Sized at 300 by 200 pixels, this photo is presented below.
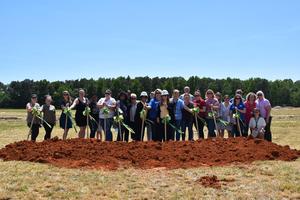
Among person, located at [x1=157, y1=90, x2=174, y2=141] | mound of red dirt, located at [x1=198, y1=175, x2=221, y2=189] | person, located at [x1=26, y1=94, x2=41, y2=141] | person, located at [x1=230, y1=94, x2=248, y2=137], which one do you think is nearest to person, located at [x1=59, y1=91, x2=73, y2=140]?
person, located at [x1=26, y1=94, x2=41, y2=141]

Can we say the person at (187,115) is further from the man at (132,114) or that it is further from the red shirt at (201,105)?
the man at (132,114)

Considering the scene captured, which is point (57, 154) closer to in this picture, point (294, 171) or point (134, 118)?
point (134, 118)

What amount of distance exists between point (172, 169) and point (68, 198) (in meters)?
3.47

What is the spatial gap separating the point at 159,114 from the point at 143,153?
3.67 meters

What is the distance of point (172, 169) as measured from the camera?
37.7 feet

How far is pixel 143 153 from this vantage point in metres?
13.1

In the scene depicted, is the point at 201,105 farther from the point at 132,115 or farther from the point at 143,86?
the point at 143,86

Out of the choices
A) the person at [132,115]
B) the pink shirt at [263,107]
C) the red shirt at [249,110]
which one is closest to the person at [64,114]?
the person at [132,115]

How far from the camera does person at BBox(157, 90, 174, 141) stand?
16.5 m

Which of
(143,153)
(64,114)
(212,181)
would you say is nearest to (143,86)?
(64,114)

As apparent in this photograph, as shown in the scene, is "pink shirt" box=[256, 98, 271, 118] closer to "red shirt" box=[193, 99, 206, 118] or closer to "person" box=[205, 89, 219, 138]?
"person" box=[205, 89, 219, 138]

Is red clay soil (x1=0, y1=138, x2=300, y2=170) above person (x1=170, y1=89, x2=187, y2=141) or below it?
below

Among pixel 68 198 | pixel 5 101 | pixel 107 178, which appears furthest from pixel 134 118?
pixel 5 101

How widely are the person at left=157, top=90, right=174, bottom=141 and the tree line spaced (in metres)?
99.8
